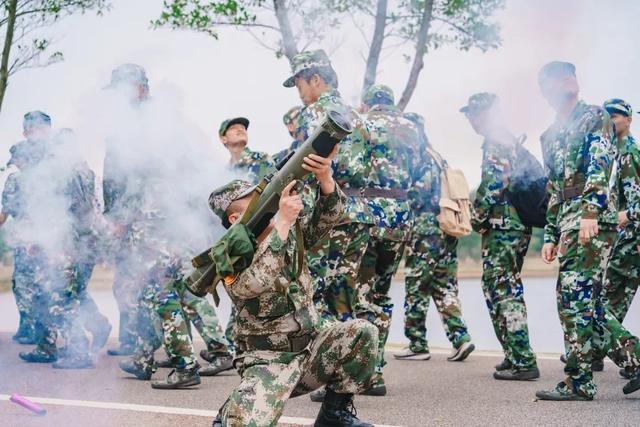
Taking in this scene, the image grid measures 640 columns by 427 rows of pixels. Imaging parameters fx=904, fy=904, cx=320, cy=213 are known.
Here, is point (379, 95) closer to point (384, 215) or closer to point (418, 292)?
point (384, 215)

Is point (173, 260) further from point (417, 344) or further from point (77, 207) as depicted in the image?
point (417, 344)

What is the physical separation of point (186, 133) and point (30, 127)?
142cm

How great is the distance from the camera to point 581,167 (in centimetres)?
574

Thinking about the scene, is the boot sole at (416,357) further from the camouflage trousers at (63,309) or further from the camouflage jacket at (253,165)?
the camouflage trousers at (63,309)

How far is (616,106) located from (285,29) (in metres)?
3.70

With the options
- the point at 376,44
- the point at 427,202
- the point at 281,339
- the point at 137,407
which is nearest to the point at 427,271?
the point at 427,202

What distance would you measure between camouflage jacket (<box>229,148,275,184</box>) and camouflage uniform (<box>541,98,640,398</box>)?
A: 221cm

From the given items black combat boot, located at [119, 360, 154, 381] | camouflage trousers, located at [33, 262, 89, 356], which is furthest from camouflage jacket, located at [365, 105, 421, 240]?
camouflage trousers, located at [33, 262, 89, 356]

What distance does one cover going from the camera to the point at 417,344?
805 centimetres

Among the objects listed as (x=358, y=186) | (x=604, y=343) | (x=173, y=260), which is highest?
(x=358, y=186)

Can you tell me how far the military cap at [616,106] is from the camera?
671 cm

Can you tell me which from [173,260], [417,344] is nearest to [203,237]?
[173,260]

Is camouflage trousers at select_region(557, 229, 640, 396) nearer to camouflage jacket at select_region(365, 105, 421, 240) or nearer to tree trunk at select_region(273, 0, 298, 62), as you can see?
camouflage jacket at select_region(365, 105, 421, 240)

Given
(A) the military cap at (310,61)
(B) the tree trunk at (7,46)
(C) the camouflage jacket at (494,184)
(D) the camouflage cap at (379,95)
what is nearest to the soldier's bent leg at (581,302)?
(C) the camouflage jacket at (494,184)
